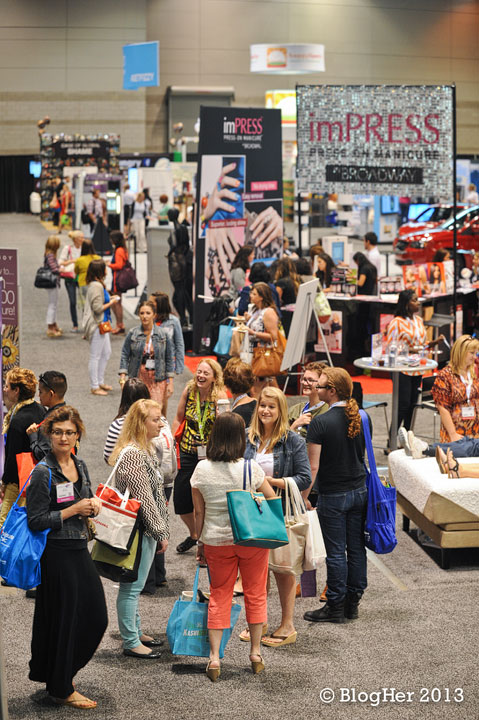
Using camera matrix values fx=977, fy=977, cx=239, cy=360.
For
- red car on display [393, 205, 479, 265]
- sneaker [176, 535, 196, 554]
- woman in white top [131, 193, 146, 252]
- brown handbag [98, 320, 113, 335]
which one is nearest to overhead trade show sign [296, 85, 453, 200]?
brown handbag [98, 320, 113, 335]

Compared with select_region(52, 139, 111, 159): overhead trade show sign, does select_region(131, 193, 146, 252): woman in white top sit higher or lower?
lower

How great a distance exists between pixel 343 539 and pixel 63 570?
1.75 m

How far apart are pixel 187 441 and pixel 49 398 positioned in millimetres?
937

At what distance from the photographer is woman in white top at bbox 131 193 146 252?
2373cm

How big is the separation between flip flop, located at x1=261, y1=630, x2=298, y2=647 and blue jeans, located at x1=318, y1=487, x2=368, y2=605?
15.7 inches

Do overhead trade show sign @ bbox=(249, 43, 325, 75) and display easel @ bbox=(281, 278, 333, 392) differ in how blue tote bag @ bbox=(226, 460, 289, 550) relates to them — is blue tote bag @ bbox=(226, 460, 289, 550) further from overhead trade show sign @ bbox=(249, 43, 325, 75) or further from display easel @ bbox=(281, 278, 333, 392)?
overhead trade show sign @ bbox=(249, 43, 325, 75)

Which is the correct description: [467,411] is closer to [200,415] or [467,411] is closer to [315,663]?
[200,415]

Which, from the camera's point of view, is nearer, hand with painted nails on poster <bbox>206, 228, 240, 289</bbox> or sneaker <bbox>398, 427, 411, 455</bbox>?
sneaker <bbox>398, 427, 411, 455</bbox>

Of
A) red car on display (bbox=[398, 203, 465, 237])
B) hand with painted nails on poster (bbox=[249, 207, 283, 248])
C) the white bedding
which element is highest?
red car on display (bbox=[398, 203, 465, 237])

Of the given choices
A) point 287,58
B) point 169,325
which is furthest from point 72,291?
point 287,58

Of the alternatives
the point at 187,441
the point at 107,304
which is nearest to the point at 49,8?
the point at 107,304

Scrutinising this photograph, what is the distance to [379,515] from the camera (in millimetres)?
5512

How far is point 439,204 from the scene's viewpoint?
85.7 ft

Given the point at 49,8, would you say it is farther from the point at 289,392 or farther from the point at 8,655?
the point at 8,655
